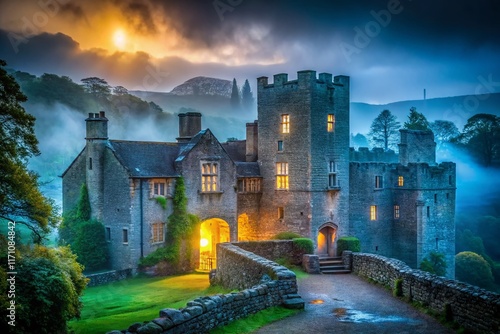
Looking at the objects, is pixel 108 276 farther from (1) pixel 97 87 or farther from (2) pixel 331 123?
(1) pixel 97 87

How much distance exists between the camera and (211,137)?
38.7 meters

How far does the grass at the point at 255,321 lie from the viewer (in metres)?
14.7

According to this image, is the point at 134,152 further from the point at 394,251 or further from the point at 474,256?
the point at 474,256

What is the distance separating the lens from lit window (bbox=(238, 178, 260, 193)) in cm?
4088

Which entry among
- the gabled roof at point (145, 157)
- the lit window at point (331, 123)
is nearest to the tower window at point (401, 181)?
the lit window at point (331, 123)

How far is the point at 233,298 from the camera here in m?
15.4

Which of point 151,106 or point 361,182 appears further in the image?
point 151,106

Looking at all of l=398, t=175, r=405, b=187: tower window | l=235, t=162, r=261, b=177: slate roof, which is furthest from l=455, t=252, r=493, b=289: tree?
l=235, t=162, r=261, b=177: slate roof

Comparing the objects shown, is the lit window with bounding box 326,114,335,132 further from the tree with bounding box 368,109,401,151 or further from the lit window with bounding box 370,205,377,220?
the tree with bounding box 368,109,401,151

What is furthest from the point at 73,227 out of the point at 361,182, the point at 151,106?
the point at 151,106

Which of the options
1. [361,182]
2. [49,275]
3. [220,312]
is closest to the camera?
[220,312]

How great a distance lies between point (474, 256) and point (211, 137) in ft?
115

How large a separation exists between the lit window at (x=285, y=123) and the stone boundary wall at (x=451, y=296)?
18.6 meters

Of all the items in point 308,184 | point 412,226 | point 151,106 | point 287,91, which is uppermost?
point 151,106
